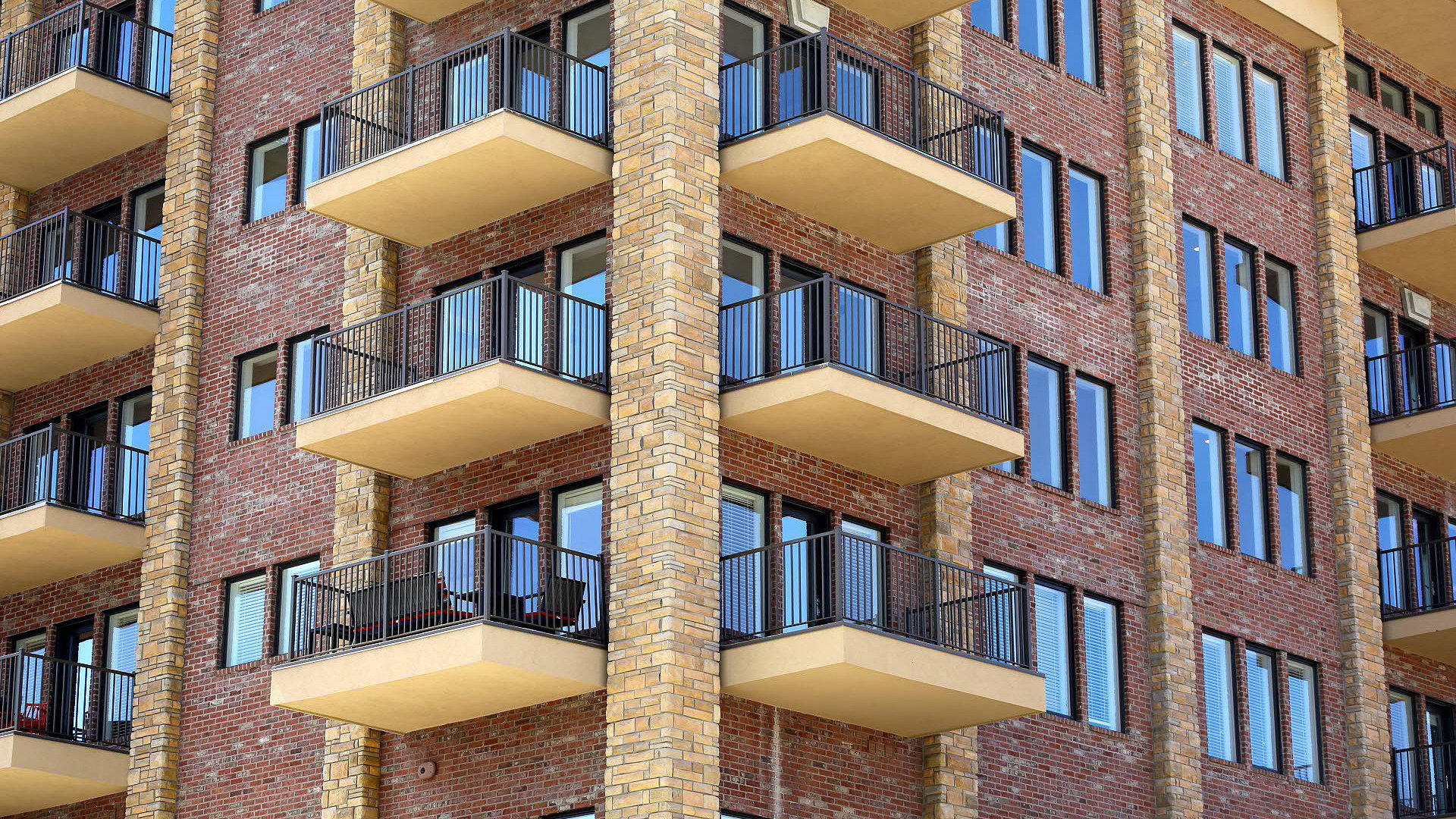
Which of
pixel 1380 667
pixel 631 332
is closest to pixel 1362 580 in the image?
pixel 1380 667

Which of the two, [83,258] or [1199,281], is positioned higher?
[83,258]

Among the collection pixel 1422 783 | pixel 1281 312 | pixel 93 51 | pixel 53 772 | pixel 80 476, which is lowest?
pixel 53 772

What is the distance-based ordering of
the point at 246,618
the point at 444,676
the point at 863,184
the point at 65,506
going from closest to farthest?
the point at 444,676, the point at 863,184, the point at 246,618, the point at 65,506

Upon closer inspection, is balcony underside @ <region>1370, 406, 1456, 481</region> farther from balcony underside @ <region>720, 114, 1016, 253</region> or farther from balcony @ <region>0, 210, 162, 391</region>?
balcony @ <region>0, 210, 162, 391</region>

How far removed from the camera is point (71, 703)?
1149 inches

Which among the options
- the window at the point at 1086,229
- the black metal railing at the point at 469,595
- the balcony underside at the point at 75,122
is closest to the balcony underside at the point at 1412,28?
the window at the point at 1086,229

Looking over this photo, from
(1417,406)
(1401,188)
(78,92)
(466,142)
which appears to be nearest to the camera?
(466,142)

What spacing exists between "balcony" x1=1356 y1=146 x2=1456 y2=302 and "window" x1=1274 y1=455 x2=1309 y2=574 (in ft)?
14.2

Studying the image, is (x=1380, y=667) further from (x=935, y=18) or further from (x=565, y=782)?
(x=565, y=782)

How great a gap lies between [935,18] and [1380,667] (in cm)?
1204

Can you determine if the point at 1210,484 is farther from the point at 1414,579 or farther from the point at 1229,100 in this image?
the point at 1229,100

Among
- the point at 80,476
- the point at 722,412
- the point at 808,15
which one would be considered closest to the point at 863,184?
the point at 808,15

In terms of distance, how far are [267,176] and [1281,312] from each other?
15.5 m

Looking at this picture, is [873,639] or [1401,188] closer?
[873,639]
